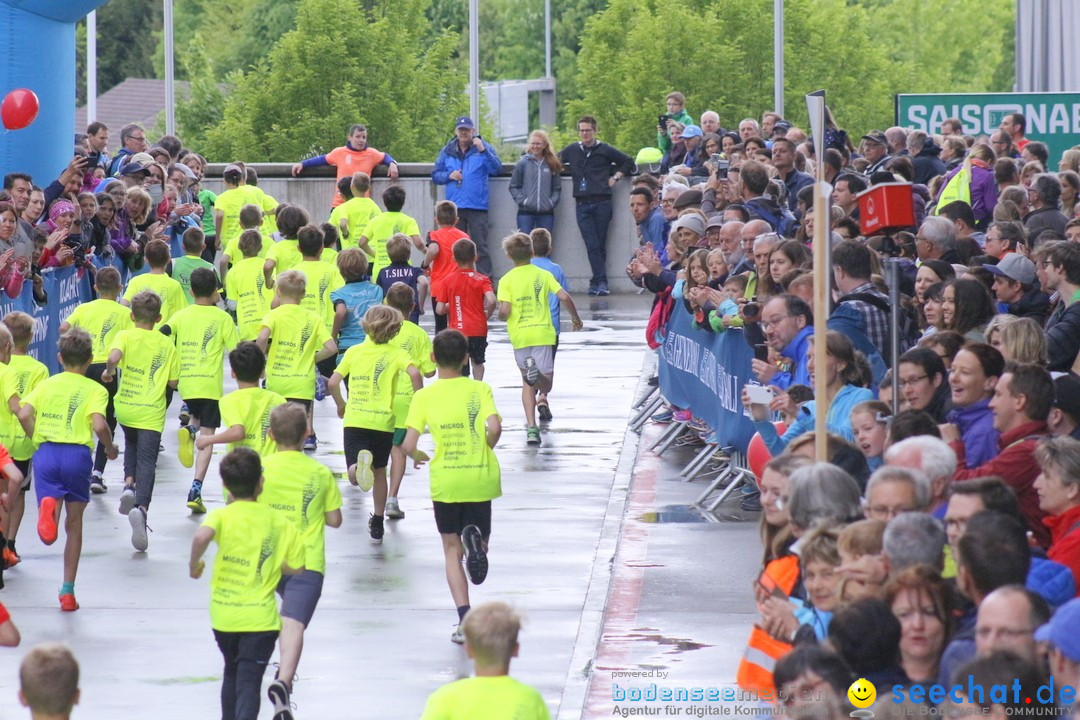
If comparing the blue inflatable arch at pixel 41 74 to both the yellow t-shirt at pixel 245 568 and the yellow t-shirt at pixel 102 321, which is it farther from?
the yellow t-shirt at pixel 245 568

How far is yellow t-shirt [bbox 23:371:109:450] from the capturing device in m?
10.8

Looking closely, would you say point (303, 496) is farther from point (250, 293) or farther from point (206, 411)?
point (250, 293)

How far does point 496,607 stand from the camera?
604cm

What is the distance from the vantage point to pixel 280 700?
835 cm

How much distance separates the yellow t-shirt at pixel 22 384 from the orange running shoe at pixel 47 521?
4.09ft

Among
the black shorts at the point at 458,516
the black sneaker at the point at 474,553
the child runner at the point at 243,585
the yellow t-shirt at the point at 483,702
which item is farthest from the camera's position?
the black shorts at the point at 458,516

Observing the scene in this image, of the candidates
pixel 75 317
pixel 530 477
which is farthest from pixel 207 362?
Answer: pixel 530 477

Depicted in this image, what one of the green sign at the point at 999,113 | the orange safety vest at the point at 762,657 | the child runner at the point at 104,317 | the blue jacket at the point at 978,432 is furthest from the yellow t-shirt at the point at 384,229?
the orange safety vest at the point at 762,657

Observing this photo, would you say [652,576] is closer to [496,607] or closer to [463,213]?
[496,607]

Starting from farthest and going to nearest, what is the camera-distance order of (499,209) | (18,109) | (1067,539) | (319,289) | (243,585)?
(499,209), (18,109), (319,289), (243,585), (1067,539)

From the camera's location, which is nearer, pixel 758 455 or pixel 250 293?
pixel 758 455

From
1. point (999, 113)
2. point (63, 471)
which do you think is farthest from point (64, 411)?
point (999, 113)

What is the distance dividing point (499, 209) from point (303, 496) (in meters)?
18.4

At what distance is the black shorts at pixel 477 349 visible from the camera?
16.3 m
